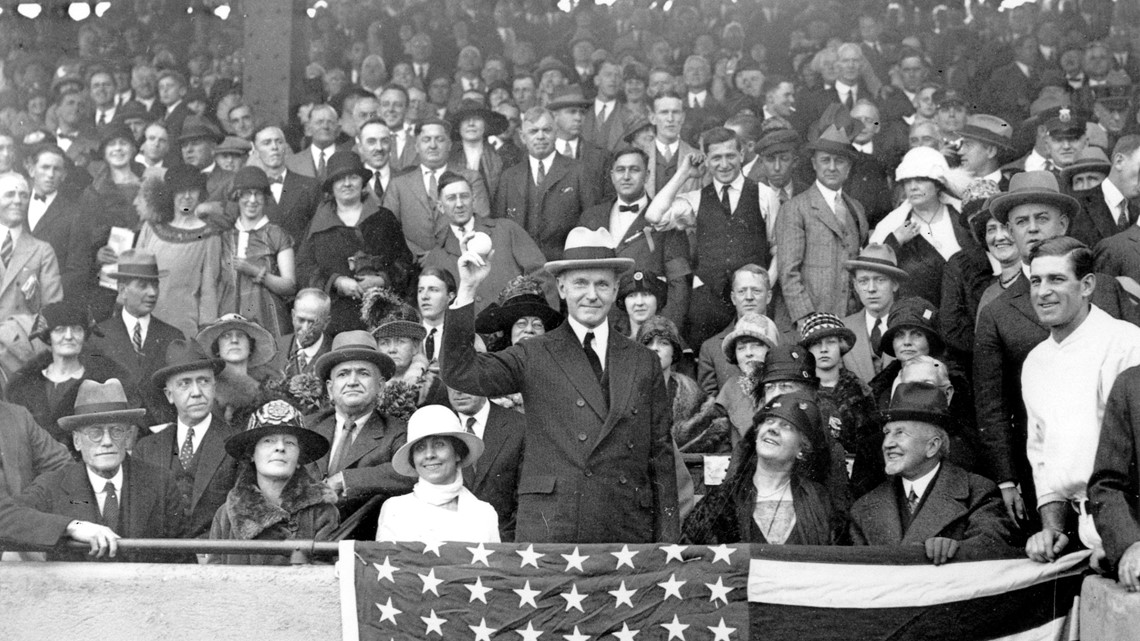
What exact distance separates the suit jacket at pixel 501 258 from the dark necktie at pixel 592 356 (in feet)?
6.62

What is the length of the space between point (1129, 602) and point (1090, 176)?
3627 mm

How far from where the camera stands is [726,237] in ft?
32.9

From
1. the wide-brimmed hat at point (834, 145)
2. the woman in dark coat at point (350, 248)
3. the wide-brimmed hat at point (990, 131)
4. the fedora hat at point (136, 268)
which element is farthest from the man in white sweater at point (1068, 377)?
the fedora hat at point (136, 268)

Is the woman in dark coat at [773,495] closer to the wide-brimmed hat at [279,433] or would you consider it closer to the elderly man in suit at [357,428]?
the elderly man in suit at [357,428]

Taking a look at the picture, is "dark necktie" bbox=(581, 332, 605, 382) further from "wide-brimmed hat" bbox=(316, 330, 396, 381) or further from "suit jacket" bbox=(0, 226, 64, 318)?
"suit jacket" bbox=(0, 226, 64, 318)

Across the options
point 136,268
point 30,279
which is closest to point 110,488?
point 136,268

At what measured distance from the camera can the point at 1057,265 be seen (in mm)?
7758

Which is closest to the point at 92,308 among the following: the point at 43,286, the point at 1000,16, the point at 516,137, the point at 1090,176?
the point at 43,286

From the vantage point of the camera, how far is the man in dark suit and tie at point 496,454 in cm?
808

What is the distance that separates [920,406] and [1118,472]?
114 cm

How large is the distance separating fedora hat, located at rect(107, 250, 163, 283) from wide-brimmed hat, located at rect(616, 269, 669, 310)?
2601 millimetres

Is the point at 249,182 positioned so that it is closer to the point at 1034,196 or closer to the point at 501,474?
the point at 501,474

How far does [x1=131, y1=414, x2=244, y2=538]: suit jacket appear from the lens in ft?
27.0

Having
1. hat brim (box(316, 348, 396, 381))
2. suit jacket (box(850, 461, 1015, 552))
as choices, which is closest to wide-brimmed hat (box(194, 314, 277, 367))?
hat brim (box(316, 348, 396, 381))
